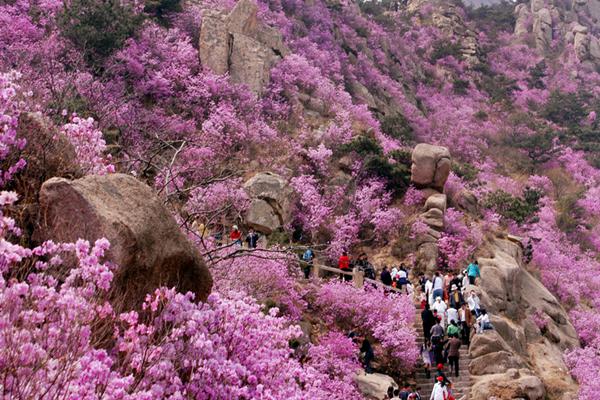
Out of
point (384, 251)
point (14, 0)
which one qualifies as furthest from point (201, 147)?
point (14, 0)

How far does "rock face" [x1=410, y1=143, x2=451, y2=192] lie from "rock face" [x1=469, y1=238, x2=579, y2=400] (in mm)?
4021

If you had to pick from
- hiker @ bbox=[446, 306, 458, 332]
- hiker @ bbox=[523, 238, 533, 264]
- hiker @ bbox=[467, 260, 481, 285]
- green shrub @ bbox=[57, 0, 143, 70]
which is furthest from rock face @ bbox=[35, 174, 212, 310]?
hiker @ bbox=[523, 238, 533, 264]

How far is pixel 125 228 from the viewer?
6.43 metres

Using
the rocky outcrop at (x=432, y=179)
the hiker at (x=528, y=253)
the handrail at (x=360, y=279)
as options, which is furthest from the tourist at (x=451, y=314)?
the hiker at (x=528, y=253)

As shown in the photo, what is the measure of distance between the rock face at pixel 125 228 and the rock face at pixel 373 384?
28.7ft

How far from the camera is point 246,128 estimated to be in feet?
92.2

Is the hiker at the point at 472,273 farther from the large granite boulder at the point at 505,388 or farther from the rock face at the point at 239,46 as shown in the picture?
the rock face at the point at 239,46

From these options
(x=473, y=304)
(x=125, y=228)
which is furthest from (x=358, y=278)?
(x=125, y=228)

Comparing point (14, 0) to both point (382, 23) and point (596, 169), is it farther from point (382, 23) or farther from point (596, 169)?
point (596, 169)

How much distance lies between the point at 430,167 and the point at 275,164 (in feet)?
25.3

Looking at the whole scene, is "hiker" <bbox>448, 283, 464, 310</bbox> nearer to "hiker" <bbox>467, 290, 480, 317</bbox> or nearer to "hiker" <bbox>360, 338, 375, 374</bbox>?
"hiker" <bbox>467, 290, 480, 317</bbox>

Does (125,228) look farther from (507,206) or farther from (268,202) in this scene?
(507,206)

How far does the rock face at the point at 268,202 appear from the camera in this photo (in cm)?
2339

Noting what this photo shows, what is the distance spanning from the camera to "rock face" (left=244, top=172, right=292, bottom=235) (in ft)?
76.7
